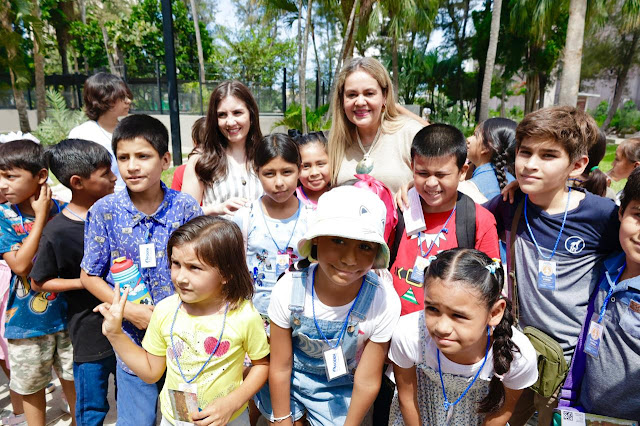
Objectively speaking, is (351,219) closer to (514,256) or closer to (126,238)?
(514,256)

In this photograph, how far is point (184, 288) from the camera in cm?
179

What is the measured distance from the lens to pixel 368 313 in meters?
1.88

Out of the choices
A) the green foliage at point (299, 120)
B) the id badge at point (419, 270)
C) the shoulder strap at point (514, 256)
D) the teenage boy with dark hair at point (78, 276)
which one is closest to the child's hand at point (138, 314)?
Answer: the teenage boy with dark hair at point (78, 276)

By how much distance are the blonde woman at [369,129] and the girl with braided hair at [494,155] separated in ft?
1.71

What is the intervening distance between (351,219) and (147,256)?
3.54 feet

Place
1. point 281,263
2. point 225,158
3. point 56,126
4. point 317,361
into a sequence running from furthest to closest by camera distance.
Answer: point 56,126
point 225,158
point 281,263
point 317,361

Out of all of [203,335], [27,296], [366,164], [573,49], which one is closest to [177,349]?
[203,335]

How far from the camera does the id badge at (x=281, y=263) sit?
91.3 inches

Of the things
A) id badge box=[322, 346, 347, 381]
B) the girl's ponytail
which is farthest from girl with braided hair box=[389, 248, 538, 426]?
id badge box=[322, 346, 347, 381]

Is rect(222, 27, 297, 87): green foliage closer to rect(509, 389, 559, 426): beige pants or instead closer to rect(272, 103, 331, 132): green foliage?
rect(272, 103, 331, 132): green foliage

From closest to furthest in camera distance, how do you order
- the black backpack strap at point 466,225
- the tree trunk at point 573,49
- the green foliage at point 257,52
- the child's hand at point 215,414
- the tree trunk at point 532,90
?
the child's hand at point 215,414 → the black backpack strap at point 466,225 → the tree trunk at point 573,49 → the tree trunk at point 532,90 → the green foliage at point 257,52

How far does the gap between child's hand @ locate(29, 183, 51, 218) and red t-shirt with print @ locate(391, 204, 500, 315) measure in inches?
78.8

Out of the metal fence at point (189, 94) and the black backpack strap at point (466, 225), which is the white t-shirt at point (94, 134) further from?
the metal fence at point (189, 94)

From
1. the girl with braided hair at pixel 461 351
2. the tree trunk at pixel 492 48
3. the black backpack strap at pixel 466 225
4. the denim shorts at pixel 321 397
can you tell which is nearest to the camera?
the girl with braided hair at pixel 461 351
